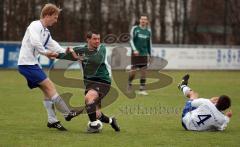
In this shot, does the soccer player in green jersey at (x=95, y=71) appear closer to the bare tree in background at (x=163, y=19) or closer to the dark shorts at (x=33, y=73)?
the dark shorts at (x=33, y=73)

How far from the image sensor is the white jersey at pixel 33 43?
32.8 ft

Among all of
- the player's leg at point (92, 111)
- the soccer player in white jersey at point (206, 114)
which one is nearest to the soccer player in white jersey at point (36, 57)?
the player's leg at point (92, 111)

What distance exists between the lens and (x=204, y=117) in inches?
404

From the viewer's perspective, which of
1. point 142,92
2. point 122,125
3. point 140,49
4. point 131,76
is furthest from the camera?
point 140,49

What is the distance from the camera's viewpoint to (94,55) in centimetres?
1040

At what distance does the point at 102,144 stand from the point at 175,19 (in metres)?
31.5

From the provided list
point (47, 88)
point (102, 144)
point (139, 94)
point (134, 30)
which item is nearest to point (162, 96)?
point (139, 94)

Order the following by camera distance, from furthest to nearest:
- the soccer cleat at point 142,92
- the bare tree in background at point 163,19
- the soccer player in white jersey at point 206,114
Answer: the bare tree in background at point 163,19 < the soccer cleat at point 142,92 < the soccer player in white jersey at point 206,114

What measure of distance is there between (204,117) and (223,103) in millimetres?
396

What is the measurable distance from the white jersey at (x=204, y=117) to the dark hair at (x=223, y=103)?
7cm

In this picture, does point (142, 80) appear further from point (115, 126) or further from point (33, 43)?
point (33, 43)

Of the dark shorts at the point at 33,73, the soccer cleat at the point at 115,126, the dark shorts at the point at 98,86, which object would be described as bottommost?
the soccer cleat at the point at 115,126

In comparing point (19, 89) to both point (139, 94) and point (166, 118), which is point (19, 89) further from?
point (166, 118)

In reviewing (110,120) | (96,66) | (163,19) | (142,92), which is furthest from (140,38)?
(163,19)
